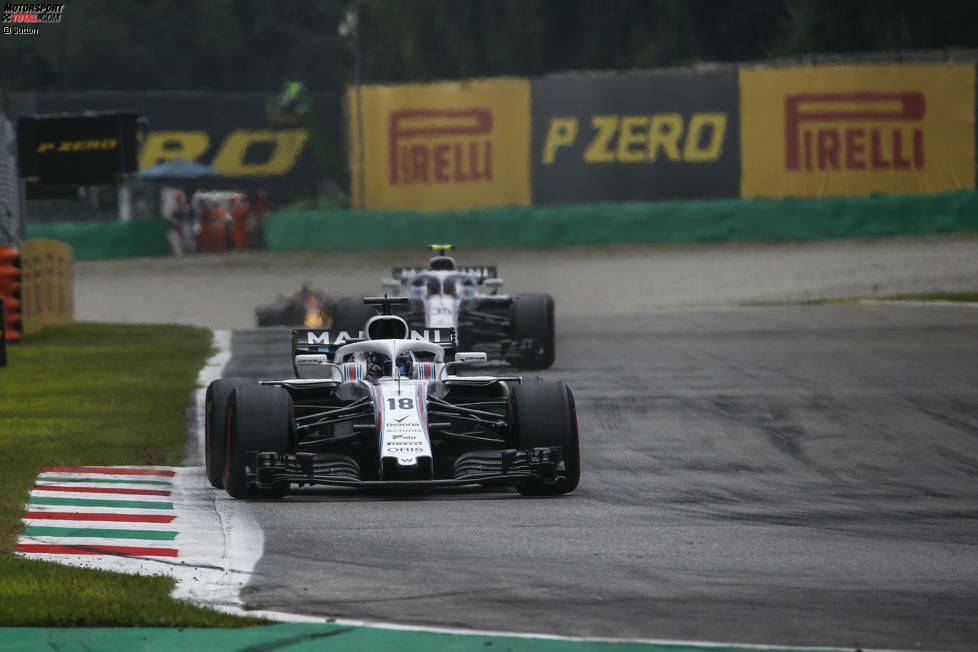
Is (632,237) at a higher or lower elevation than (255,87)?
lower

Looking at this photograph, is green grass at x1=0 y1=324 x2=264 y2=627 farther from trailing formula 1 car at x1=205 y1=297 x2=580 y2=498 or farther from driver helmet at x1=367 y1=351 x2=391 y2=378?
driver helmet at x1=367 y1=351 x2=391 y2=378

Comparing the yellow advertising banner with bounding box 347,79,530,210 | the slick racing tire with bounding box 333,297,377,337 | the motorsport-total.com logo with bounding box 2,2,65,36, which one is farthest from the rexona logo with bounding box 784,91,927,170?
the slick racing tire with bounding box 333,297,377,337

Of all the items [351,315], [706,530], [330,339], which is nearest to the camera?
[706,530]

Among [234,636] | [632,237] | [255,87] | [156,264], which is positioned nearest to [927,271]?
[632,237]

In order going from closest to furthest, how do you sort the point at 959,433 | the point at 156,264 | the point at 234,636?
the point at 234,636 → the point at 959,433 → the point at 156,264

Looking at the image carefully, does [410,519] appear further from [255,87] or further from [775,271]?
[255,87]

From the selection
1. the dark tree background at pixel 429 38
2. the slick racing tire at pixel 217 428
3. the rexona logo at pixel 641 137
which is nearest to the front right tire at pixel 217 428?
the slick racing tire at pixel 217 428

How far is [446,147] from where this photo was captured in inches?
1795

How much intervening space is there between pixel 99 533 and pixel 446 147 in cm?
3447

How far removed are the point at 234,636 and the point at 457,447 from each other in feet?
16.8

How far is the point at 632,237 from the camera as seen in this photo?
43.3 metres

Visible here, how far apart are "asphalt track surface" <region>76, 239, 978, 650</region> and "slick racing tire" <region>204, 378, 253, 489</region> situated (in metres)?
0.78

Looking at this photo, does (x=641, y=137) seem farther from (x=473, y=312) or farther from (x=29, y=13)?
(x=473, y=312)

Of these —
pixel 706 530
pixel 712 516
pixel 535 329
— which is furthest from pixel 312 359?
pixel 535 329
